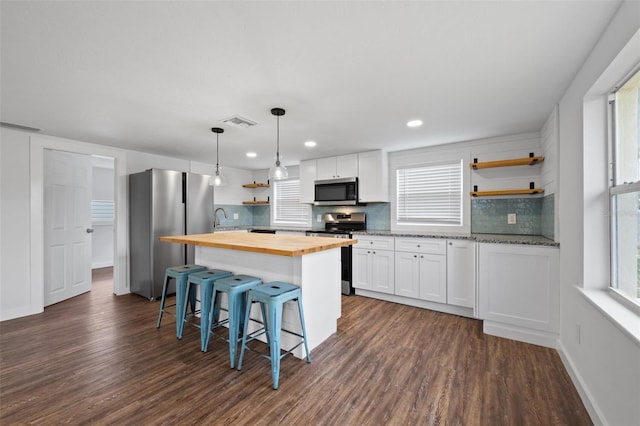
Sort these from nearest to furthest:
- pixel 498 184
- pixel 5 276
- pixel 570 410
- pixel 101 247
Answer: pixel 570 410
pixel 5 276
pixel 498 184
pixel 101 247

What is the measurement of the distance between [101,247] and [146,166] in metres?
3.11

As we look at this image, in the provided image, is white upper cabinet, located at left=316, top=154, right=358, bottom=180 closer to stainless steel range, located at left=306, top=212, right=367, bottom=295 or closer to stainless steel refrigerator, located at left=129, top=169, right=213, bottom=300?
stainless steel range, located at left=306, top=212, right=367, bottom=295

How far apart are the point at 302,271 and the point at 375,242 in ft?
6.10

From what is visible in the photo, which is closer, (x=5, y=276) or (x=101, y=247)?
(x=5, y=276)

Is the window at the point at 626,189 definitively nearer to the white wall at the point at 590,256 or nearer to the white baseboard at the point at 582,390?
the white wall at the point at 590,256

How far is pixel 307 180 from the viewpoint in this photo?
197 inches

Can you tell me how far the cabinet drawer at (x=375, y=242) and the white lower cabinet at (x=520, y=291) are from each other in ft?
3.82

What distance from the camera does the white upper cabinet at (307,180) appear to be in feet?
16.2

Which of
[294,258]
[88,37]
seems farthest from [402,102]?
[88,37]

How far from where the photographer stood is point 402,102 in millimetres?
2479

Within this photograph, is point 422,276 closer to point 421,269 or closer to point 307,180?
point 421,269

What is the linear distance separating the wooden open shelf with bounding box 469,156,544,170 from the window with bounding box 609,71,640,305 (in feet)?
4.65

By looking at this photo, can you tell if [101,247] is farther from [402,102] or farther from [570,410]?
[570,410]

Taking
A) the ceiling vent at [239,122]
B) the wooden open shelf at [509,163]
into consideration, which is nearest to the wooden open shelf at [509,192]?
the wooden open shelf at [509,163]
